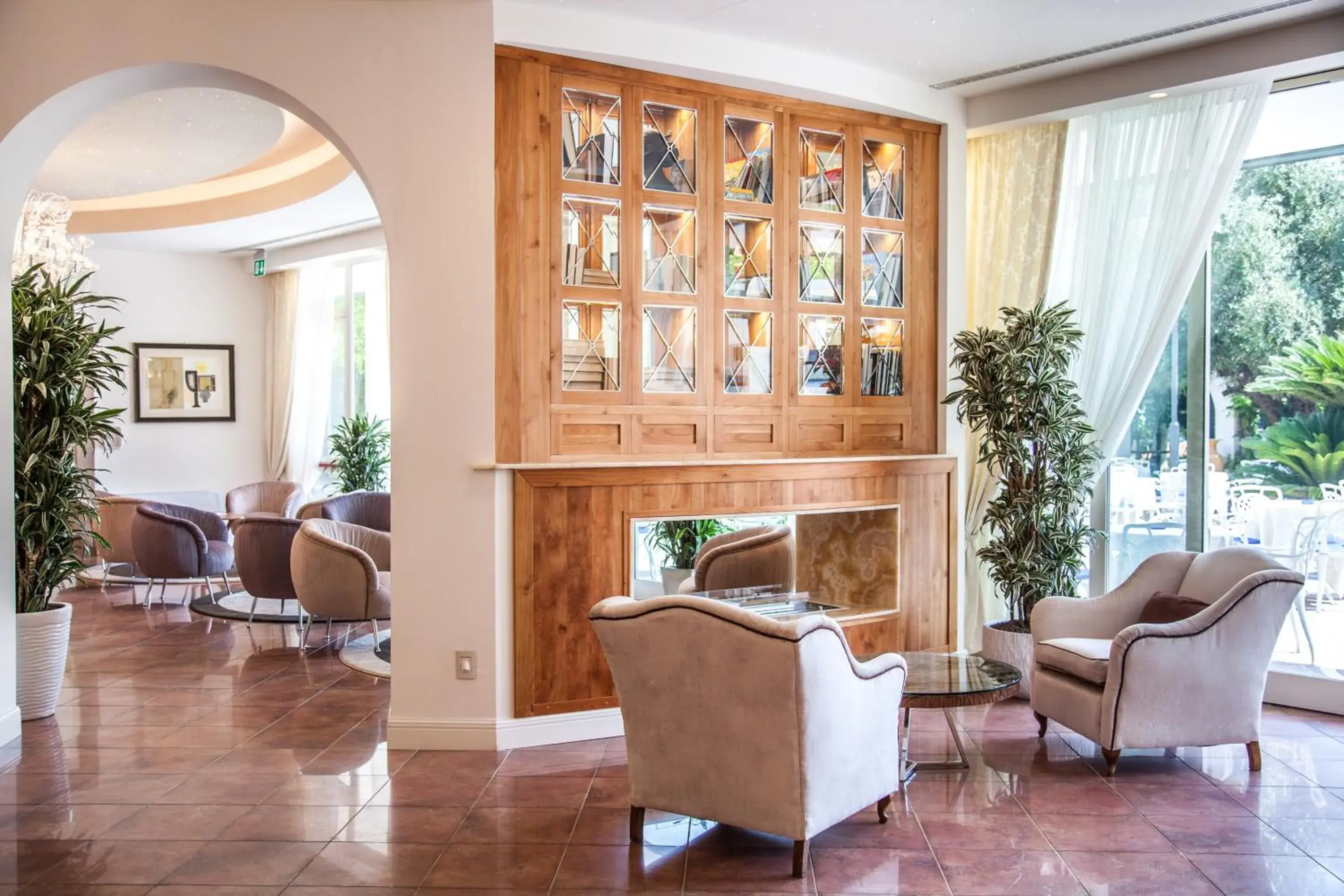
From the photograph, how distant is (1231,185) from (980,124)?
1.40 metres

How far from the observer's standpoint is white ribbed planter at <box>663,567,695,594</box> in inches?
209

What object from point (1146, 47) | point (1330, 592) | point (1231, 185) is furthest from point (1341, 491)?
point (1146, 47)

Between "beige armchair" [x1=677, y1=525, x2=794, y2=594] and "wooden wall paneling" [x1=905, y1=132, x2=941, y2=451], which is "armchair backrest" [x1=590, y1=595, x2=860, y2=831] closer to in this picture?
"beige armchair" [x1=677, y1=525, x2=794, y2=594]

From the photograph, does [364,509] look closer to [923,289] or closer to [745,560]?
[745,560]

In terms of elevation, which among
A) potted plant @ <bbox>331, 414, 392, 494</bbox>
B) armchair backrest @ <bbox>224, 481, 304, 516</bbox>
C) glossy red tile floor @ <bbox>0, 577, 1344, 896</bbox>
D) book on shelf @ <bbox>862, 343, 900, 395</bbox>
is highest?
book on shelf @ <bbox>862, 343, 900, 395</bbox>

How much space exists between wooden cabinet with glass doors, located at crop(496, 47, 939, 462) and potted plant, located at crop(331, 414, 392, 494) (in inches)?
208

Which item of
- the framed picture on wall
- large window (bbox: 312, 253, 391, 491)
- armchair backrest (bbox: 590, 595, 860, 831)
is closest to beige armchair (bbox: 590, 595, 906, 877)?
armchair backrest (bbox: 590, 595, 860, 831)

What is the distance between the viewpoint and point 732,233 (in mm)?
5578

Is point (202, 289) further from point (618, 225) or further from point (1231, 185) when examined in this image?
point (1231, 185)

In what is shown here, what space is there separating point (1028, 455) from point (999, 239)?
1574 mm

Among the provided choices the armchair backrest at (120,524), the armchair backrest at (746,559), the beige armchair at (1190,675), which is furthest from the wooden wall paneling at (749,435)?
the armchair backrest at (120,524)

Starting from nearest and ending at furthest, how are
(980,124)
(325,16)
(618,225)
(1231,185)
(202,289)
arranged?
1. (325,16)
2. (618,225)
3. (1231,185)
4. (980,124)
5. (202,289)

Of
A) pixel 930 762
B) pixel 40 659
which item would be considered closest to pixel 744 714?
pixel 930 762

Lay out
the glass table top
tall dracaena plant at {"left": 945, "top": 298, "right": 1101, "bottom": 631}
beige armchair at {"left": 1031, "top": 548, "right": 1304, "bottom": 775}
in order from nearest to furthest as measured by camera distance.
Answer: the glass table top → beige armchair at {"left": 1031, "top": 548, "right": 1304, "bottom": 775} → tall dracaena plant at {"left": 945, "top": 298, "right": 1101, "bottom": 631}
